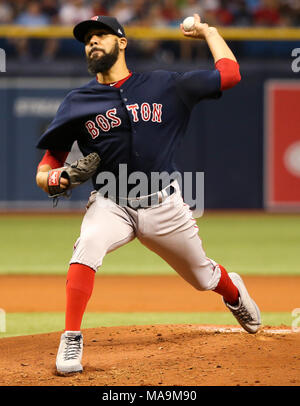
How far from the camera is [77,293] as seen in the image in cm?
362

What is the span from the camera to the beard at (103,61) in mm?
3822

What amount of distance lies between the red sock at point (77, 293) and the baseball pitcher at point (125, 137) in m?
0.12

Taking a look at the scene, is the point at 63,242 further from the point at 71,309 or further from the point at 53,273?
the point at 71,309

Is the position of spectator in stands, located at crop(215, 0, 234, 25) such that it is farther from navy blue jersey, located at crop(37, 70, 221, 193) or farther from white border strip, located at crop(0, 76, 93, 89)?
navy blue jersey, located at crop(37, 70, 221, 193)

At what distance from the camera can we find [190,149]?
513 inches

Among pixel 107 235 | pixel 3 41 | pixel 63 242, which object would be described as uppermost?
pixel 3 41

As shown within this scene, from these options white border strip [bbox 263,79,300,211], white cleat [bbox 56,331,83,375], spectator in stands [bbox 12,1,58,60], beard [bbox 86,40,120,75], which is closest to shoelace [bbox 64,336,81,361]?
white cleat [bbox 56,331,83,375]

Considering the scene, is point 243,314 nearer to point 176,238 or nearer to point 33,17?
point 176,238

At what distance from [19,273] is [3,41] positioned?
20.6 feet

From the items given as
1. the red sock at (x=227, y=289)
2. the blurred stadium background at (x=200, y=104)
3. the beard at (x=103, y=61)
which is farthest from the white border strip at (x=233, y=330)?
the blurred stadium background at (x=200, y=104)

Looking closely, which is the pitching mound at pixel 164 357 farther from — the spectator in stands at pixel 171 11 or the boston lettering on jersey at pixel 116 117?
the spectator in stands at pixel 171 11

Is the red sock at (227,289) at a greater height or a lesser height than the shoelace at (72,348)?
greater

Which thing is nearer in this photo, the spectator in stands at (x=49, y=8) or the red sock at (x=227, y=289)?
the red sock at (x=227, y=289)

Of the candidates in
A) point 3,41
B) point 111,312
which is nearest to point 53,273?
point 111,312
